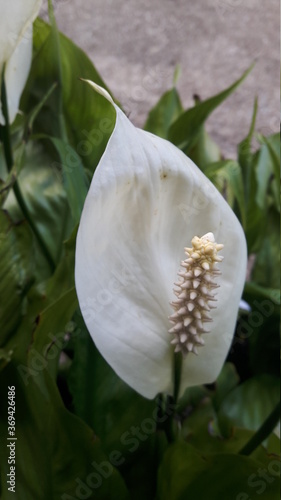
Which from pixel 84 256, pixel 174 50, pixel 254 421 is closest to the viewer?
pixel 84 256

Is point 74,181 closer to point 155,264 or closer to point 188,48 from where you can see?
point 155,264

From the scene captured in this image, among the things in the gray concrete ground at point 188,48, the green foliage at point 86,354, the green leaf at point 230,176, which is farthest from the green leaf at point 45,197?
the gray concrete ground at point 188,48

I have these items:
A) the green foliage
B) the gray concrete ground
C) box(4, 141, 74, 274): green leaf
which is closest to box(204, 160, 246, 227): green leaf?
the green foliage

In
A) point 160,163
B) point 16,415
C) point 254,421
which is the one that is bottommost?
point 254,421

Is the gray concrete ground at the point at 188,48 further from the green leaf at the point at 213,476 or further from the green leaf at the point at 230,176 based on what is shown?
the green leaf at the point at 213,476

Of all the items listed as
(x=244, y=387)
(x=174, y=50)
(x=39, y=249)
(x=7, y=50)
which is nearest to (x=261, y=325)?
(x=244, y=387)

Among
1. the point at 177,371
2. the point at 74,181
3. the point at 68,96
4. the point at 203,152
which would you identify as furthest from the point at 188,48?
the point at 177,371

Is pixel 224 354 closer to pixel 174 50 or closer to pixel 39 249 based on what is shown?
pixel 39 249
